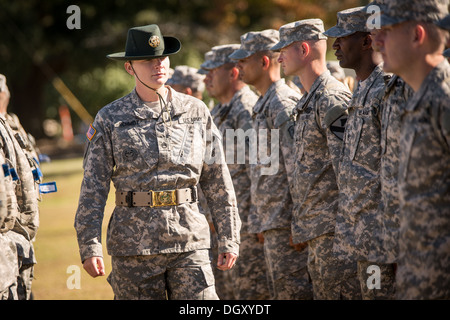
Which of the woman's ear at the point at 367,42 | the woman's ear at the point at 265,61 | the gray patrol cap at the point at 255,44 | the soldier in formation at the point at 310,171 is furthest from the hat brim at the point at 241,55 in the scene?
the woman's ear at the point at 367,42

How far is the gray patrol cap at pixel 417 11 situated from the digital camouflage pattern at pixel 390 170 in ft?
2.17

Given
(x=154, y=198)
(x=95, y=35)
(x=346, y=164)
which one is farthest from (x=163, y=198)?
(x=95, y=35)

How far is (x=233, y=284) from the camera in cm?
820

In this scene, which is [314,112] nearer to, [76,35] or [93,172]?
[93,172]

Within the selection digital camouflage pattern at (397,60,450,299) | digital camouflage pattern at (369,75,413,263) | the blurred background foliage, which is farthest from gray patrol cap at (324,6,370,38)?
the blurred background foliage

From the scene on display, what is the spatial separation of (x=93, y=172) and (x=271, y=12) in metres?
19.8

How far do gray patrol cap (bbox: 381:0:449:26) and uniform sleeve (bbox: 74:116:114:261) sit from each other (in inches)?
92.5

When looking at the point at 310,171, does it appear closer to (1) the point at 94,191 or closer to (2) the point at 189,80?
(1) the point at 94,191

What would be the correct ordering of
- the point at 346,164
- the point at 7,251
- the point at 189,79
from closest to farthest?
the point at 7,251, the point at 346,164, the point at 189,79

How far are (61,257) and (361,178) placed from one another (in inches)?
303

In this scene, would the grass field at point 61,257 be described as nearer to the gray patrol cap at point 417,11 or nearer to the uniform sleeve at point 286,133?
the uniform sleeve at point 286,133

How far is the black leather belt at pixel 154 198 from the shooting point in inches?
209

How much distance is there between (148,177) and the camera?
5316 millimetres
